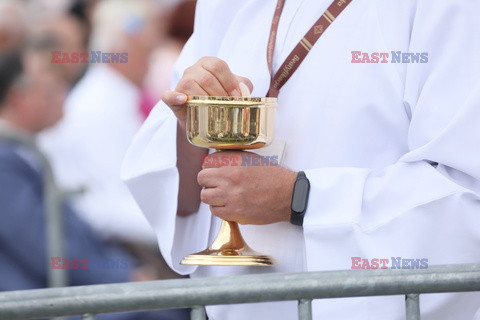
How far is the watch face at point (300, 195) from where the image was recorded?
2.29 m

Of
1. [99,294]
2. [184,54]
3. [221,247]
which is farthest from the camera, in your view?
[184,54]

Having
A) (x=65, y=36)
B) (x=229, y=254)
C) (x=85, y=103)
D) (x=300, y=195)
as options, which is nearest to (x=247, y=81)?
(x=300, y=195)

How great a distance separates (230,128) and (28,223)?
89.1 inches

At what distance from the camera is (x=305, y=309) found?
178cm

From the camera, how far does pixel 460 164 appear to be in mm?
2162

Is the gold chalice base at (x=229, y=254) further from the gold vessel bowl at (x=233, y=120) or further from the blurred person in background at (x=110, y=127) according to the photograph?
the blurred person in background at (x=110, y=127)

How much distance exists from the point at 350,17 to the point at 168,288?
97 cm

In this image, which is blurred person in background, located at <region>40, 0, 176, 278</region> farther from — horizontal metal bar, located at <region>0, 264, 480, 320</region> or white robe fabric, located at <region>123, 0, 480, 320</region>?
horizontal metal bar, located at <region>0, 264, 480, 320</region>

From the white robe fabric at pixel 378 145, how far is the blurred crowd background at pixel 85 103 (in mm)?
1932

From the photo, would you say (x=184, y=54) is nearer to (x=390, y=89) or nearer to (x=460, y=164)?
(x=390, y=89)

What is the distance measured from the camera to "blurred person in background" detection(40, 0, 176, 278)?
17.2 feet

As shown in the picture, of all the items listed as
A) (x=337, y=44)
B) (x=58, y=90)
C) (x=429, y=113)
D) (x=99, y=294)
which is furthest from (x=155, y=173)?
(x=58, y=90)

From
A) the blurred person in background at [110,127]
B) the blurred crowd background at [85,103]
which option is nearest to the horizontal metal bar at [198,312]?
the blurred crowd background at [85,103]

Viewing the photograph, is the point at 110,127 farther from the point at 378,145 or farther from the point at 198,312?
the point at 198,312
